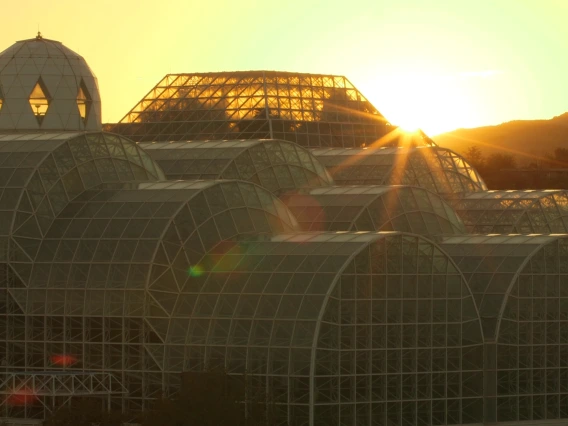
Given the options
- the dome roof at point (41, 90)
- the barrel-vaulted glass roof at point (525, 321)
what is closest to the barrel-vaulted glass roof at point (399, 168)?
the dome roof at point (41, 90)

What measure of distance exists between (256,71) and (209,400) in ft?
183

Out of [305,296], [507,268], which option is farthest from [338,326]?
[507,268]

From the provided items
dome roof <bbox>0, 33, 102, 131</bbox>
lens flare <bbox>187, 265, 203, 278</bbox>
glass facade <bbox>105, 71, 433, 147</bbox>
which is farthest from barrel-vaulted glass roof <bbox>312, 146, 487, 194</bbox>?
lens flare <bbox>187, 265, 203, 278</bbox>

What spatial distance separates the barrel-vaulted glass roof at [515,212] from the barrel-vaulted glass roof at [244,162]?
43.7 ft

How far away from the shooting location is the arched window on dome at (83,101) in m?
99.2

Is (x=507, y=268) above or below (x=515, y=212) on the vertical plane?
below

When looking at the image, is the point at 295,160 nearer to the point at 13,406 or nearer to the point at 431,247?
the point at 431,247

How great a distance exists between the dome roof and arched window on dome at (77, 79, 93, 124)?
0.06 metres

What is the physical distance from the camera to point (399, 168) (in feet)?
363

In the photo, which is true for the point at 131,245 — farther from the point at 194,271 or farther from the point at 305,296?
the point at 305,296

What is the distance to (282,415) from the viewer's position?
7419cm

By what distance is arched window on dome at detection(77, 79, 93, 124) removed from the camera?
325 feet

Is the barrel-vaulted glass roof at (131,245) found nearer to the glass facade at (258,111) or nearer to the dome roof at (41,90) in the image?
the dome roof at (41,90)

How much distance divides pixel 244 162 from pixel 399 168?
52.1ft
